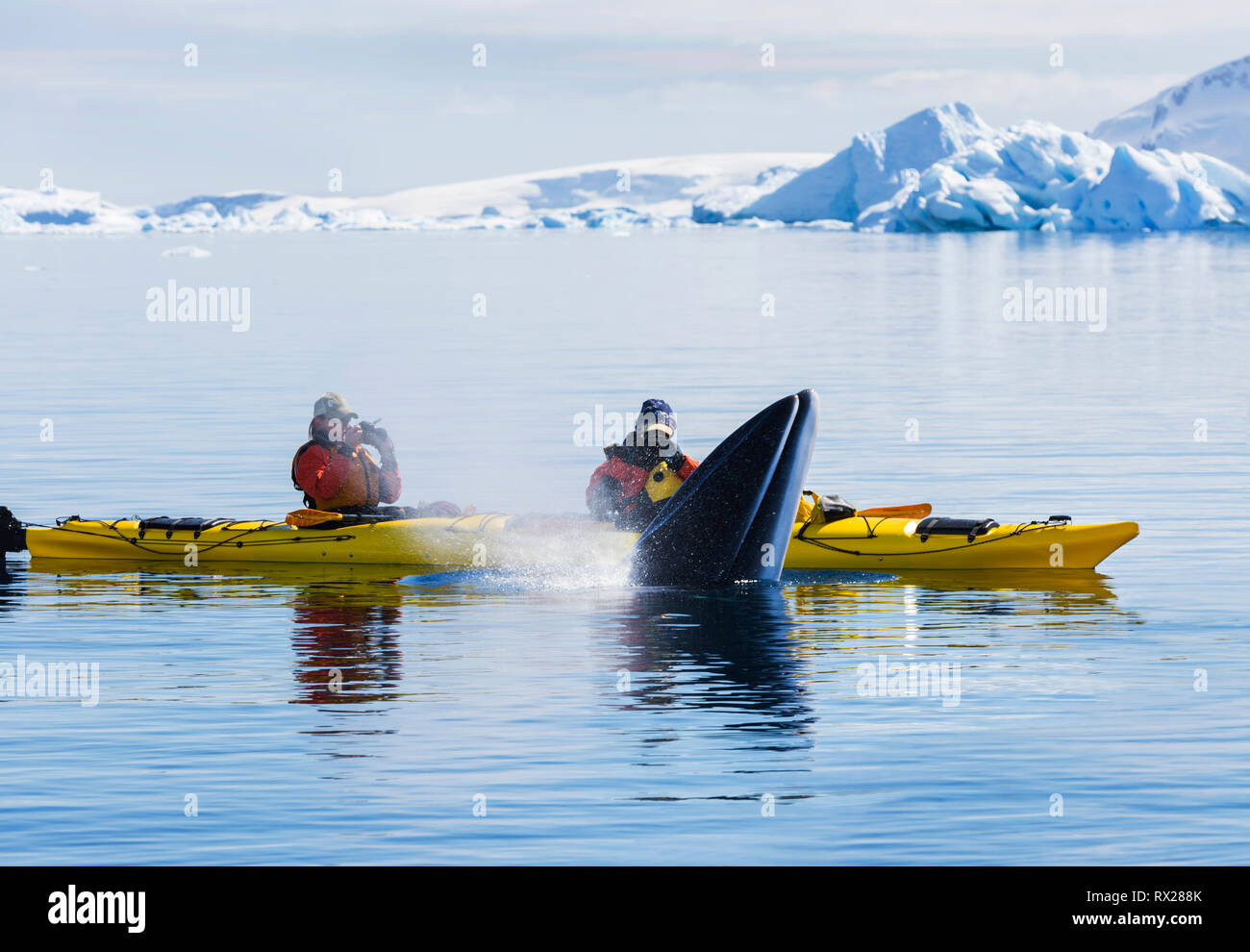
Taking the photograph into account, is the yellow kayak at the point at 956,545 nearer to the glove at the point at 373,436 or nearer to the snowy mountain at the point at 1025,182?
the glove at the point at 373,436

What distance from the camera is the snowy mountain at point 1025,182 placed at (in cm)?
11744

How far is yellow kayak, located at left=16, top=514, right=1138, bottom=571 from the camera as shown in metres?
19.8

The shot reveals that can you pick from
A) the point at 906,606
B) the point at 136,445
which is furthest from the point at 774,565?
the point at 136,445

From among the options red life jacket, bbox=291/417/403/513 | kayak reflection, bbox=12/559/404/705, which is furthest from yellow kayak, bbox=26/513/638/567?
red life jacket, bbox=291/417/403/513

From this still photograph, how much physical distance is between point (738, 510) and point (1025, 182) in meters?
119

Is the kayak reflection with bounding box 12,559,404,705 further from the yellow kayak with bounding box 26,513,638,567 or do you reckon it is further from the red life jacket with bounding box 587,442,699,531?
the red life jacket with bounding box 587,442,699,531

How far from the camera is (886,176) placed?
15612cm

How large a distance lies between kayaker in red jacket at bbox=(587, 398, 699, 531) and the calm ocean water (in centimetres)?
99

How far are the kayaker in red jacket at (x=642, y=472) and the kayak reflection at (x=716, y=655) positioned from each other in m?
1.04

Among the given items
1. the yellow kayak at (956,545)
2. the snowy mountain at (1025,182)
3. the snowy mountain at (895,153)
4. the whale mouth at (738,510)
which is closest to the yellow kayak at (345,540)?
the whale mouth at (738,510)

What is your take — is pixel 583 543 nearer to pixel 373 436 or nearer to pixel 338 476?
pixel 373 436

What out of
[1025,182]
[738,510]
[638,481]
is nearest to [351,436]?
[638,481]

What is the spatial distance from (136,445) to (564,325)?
3643cm

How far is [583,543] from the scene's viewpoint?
19.7 m
